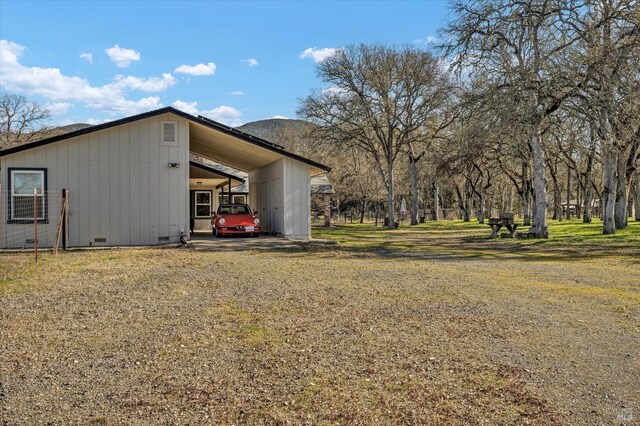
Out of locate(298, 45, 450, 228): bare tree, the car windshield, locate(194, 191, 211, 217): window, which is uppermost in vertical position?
locate(298, 45, 450, 228): bare tree

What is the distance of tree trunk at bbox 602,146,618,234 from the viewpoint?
23297 mm

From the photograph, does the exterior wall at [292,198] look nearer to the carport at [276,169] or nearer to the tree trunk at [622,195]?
the carport at [276,169]

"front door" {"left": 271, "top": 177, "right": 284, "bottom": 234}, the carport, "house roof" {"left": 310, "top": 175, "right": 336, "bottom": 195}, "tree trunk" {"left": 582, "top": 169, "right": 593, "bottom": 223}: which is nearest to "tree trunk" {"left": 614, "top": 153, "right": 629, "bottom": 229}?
"tree trunk" {"left": 582, "top": 169, "right": 593, "bottom": 223}

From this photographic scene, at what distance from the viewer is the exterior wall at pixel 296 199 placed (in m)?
20.9

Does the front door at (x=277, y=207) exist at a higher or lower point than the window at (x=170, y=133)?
lower

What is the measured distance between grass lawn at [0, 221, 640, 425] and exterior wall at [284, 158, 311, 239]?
9.92m

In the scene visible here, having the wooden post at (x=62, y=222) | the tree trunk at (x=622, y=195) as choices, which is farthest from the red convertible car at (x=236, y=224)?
the tree trunk at (x=622, y=195)

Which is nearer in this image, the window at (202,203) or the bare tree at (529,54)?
the bare tree at (529,54)

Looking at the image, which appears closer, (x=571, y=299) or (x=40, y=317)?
(x=40, y=317)

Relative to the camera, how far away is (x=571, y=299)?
850cm

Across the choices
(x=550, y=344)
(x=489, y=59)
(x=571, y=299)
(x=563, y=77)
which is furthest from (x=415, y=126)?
(x=550, y=344)

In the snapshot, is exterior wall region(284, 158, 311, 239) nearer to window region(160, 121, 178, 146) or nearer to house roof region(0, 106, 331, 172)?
house roof region(0, 106, 331, 172)

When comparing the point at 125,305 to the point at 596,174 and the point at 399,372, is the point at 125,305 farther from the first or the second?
the point at 596,174

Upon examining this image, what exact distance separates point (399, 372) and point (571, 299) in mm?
5037
